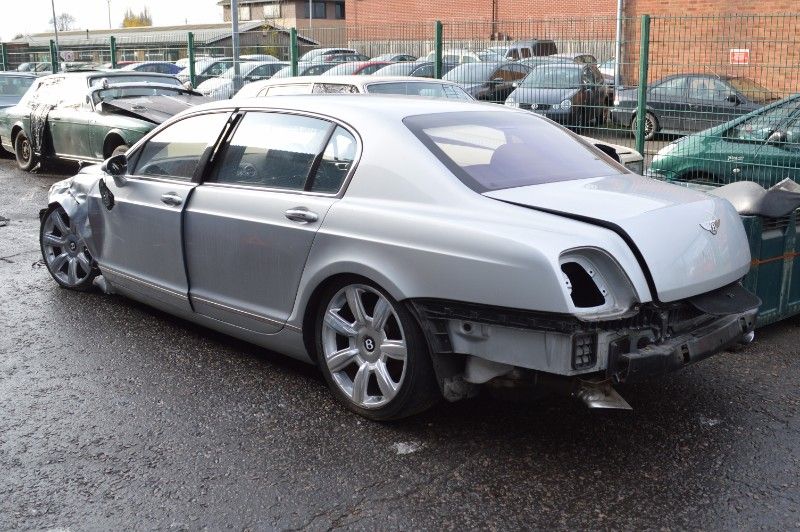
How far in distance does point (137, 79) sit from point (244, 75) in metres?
4.77

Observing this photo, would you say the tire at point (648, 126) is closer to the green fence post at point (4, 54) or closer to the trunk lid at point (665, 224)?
the trunk lid at point (665, 224)

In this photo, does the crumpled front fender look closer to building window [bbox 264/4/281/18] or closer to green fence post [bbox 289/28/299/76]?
green fence post [bbox 289/28/299/76]

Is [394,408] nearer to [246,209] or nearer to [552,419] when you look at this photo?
[552,419]

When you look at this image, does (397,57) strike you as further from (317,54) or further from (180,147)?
(180,147)

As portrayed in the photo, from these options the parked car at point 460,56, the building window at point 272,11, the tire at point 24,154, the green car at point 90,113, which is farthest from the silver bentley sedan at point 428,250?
the building window at point 272,11

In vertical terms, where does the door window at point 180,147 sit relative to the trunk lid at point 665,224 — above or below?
above

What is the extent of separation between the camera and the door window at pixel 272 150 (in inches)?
184

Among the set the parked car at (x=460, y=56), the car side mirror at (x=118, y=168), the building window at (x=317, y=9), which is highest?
the building window at (x=317, y=9)

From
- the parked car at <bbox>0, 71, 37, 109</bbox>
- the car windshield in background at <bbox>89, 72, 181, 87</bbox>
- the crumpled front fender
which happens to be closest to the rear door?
the crumpled front fender

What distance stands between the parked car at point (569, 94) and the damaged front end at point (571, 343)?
6.44 meters

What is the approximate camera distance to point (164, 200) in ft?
17.4

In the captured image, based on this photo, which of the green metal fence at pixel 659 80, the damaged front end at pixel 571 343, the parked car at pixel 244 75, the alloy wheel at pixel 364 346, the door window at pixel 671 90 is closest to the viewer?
the damaged front end at pixel 571 343

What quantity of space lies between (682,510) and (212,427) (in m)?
2.14

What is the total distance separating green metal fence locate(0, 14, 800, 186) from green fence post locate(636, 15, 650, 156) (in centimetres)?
1
